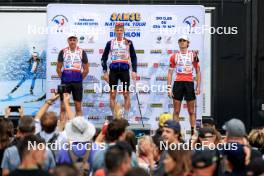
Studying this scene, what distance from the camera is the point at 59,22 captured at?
10547 millimetres

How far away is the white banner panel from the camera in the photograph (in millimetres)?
10492

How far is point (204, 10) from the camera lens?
1060 centimetres

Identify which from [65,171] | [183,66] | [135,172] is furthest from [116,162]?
[183,66]

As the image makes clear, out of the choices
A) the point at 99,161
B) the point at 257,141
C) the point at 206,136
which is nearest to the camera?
the point at 99,161

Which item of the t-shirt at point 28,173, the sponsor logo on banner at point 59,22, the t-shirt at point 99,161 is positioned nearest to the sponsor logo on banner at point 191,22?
the sponsor logo on banner at point 59,22

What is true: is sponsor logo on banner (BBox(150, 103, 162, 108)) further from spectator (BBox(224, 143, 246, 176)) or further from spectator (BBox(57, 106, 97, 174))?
spectator (BBox(224, 143, 246, 176))

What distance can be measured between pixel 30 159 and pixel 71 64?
555 cm

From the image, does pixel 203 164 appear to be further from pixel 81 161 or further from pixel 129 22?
pixel 129 22

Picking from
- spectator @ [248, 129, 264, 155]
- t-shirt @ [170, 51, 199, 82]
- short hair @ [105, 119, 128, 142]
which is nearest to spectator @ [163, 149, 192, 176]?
short hair @ [105, 119, 128, 142]

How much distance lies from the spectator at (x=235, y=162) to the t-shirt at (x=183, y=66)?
5114 millimetres

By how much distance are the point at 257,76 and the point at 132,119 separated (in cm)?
252

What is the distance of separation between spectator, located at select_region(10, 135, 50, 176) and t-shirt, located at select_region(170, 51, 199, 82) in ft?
17.6

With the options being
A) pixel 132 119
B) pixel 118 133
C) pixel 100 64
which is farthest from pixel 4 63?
pixel 118 133

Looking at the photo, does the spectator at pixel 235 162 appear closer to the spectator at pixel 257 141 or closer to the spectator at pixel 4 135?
the spectator at pixel 257 141
